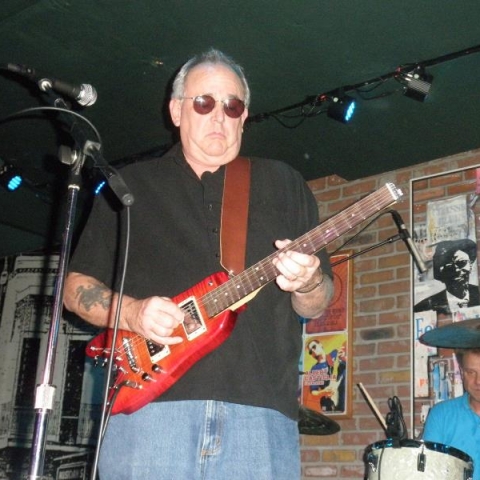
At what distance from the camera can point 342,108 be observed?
179 inches

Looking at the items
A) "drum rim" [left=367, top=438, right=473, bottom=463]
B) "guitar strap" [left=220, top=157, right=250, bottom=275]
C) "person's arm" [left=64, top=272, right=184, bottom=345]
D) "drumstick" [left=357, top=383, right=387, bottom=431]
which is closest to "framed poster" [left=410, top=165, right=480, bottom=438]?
"drumstick" [left=357, top=383, right=387, bottom=431]

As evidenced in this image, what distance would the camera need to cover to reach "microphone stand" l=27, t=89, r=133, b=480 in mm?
1643

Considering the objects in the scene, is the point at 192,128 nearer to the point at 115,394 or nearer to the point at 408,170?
the point at 115,394

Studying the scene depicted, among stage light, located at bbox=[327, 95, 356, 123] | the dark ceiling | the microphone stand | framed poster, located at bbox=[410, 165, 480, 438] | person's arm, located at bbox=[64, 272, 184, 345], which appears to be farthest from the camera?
framed poster, located at bbox=[410, 165, 480, 438]

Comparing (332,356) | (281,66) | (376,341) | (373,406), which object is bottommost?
(373,406)

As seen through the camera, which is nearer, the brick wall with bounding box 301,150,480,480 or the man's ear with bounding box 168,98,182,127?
the man's ear with bounding box 168,98,182,127

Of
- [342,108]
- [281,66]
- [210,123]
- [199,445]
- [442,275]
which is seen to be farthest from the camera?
[442,275]

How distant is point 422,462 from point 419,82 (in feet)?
7.53

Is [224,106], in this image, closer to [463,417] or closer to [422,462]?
[422,462]

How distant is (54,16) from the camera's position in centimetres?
404

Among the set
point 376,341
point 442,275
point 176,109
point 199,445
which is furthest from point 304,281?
point 376,341

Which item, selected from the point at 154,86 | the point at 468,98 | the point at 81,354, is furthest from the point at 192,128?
the point at 81,354

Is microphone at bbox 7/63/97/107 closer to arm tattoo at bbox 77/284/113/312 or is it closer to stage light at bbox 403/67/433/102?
arm tattoo at bbox 77/284/113/312

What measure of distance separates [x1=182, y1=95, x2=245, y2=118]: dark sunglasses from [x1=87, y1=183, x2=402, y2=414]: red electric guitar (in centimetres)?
57
